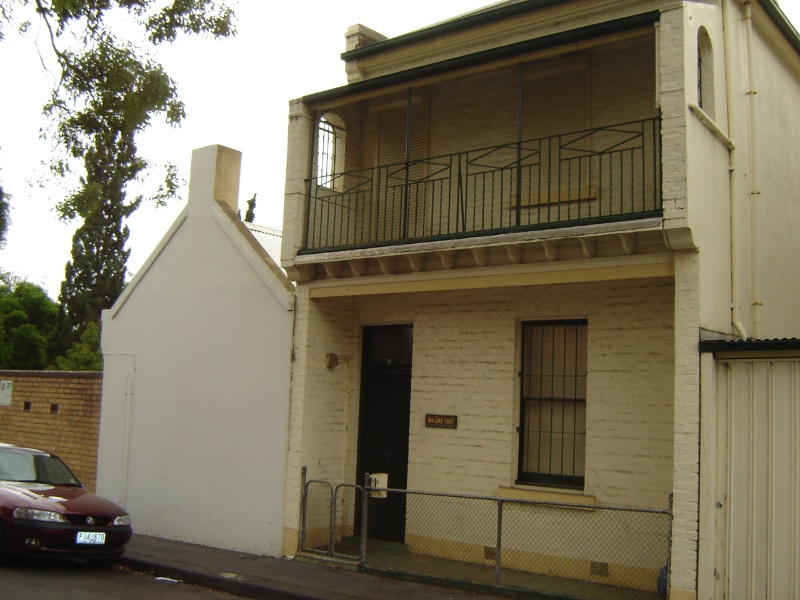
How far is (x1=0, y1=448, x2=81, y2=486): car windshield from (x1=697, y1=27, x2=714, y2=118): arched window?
9.53 m

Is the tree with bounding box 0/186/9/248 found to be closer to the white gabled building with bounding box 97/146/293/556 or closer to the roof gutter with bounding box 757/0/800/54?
the white gabled building with bounding box 97/146/293/556

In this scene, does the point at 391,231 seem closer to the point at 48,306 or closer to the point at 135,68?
the point at 135,68

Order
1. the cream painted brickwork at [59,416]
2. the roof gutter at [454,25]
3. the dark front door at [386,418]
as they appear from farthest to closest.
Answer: the cream painted brickwork at [59,416] → the dark front door at [386,418] → the roof gutter at [454,25]

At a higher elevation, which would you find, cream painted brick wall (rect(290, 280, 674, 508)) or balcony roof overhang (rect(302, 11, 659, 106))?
balcony roof overhang (rect(302, 11, 659, 106))

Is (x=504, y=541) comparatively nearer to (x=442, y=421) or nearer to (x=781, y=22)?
(x=442, y=421)

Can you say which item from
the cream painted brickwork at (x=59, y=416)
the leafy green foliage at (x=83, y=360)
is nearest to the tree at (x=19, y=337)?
the leafy green foliage at (x=83, y=360)

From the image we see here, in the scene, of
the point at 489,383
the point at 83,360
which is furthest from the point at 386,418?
the point at 83,360

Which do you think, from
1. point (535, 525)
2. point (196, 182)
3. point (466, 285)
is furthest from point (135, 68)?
point (535, 525)

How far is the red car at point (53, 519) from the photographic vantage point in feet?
34.7

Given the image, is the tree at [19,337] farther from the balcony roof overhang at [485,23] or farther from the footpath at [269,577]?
the balcony roof overhang at [485,23]

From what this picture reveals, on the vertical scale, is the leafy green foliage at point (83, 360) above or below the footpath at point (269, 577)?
above

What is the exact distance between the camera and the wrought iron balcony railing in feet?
34.7

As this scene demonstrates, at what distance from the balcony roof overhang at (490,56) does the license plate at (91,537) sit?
21.2ft

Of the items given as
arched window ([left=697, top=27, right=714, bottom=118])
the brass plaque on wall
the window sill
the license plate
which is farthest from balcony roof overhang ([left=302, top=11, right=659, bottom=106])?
the license plate
